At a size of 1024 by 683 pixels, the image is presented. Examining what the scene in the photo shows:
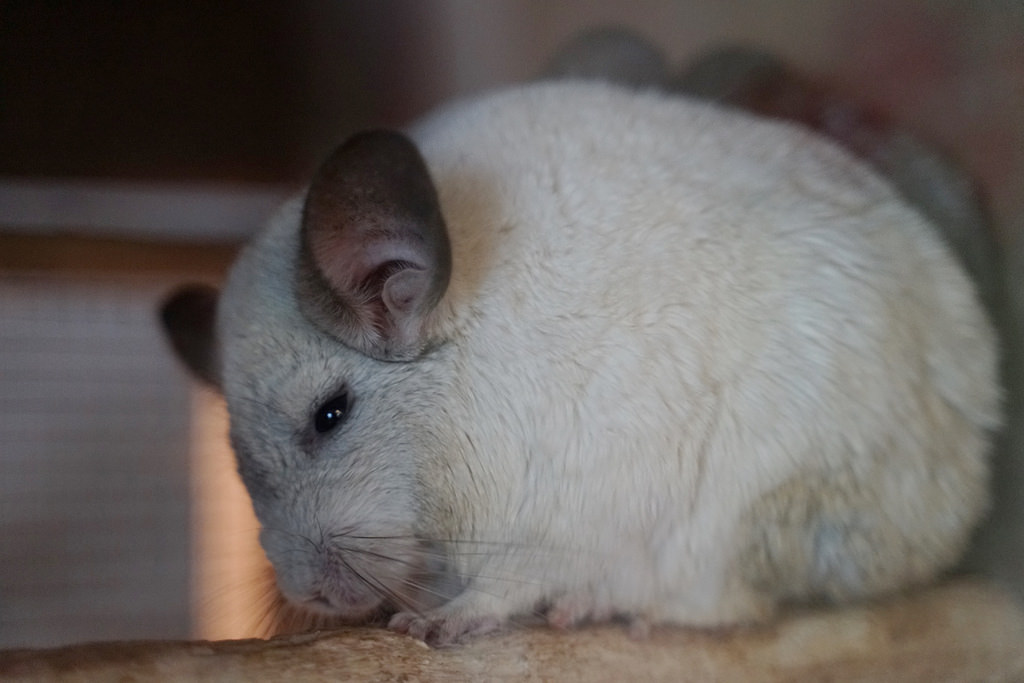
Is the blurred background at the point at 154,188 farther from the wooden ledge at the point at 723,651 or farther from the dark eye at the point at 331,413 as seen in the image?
the wooden ledge at the point at 723,651

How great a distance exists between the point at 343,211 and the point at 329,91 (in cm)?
153

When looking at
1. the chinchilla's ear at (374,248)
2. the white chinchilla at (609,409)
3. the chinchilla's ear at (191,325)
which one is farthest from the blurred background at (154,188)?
the chinchilla's ear at (374,248)

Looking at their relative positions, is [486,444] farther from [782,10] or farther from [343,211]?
[782,10]

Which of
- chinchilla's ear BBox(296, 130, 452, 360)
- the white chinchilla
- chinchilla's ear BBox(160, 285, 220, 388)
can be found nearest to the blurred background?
chinchilla's ear BBox(160, 285, 220, 388)

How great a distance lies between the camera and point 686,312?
1.33 m

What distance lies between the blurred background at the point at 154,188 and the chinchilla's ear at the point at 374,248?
2.45ft

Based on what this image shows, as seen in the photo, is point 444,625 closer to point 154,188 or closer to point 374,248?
point 374,248

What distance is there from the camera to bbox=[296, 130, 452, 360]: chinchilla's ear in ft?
3.82

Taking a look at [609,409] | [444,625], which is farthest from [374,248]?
[444,625]

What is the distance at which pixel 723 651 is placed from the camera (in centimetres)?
128

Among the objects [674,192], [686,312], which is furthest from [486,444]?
[674,192]

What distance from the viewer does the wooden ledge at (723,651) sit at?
3.62 feet

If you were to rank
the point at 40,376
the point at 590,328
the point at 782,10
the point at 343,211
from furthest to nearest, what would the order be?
the point at 40,376 < the point at 782,10 < the point at 590,328 < the point at 343,211

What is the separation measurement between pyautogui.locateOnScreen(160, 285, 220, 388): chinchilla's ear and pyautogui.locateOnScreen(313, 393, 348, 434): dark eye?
483mm
